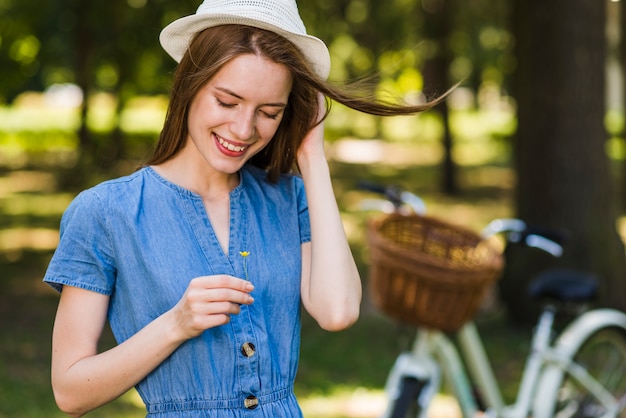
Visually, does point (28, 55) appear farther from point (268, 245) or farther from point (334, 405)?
point (268, 245)

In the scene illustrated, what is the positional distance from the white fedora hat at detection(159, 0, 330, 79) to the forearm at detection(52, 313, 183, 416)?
2.12 feet

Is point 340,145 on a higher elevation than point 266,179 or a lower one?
lower

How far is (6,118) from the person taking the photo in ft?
88.7

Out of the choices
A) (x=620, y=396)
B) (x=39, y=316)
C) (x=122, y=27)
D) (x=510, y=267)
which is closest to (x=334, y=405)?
(x=620, y=396)

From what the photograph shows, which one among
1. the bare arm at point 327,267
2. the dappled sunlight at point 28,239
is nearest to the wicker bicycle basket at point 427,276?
the bare arm at point 327,267

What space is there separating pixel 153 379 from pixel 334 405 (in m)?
4.07

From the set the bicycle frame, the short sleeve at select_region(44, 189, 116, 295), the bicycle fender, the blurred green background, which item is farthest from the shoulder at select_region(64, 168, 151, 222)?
the bicycle fender

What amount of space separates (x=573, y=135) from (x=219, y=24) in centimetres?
564

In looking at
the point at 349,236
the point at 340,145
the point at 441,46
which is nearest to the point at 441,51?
the point at 441,46

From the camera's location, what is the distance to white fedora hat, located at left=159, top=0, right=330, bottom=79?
2080mm

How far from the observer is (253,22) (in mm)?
2082

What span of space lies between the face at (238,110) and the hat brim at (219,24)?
0.25ft

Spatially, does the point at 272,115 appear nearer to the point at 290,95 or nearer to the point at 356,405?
the point at 290,95

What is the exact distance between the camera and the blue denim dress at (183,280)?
202 centimetres
